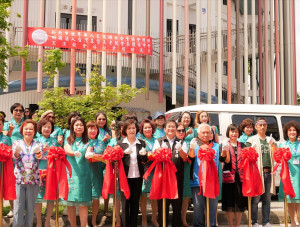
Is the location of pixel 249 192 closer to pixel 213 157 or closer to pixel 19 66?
pixel 213 157

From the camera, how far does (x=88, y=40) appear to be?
1525 cm

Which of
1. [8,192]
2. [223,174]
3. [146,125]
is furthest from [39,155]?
[223,174]

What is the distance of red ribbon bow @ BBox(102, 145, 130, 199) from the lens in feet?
17.1

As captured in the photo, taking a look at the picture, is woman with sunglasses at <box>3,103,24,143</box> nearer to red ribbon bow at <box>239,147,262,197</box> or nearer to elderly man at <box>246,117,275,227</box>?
red ribbon bow at <box>239,147,262,197</box>

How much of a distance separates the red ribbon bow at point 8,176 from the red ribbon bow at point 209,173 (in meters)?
2.60

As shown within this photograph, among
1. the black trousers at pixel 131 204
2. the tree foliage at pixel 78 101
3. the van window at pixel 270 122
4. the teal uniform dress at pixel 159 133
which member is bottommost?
the black trousers at pixel 131 204

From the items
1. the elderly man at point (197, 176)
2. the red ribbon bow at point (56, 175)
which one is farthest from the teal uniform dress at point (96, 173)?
the elderly man at point (197, 176)

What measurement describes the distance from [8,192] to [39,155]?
638mm

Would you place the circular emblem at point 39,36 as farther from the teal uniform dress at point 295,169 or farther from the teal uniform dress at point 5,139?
the teal uniform dress at point 295,169

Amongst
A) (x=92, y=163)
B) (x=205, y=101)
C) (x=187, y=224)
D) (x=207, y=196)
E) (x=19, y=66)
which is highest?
(x=19, y=66)

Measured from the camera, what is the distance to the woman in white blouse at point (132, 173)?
5.61 m

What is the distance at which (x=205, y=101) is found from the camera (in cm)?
1727

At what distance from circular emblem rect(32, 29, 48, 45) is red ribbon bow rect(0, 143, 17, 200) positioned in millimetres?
10459

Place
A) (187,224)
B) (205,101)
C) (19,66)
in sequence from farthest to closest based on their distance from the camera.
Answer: (205,101) < (19,66) < (187,224)
